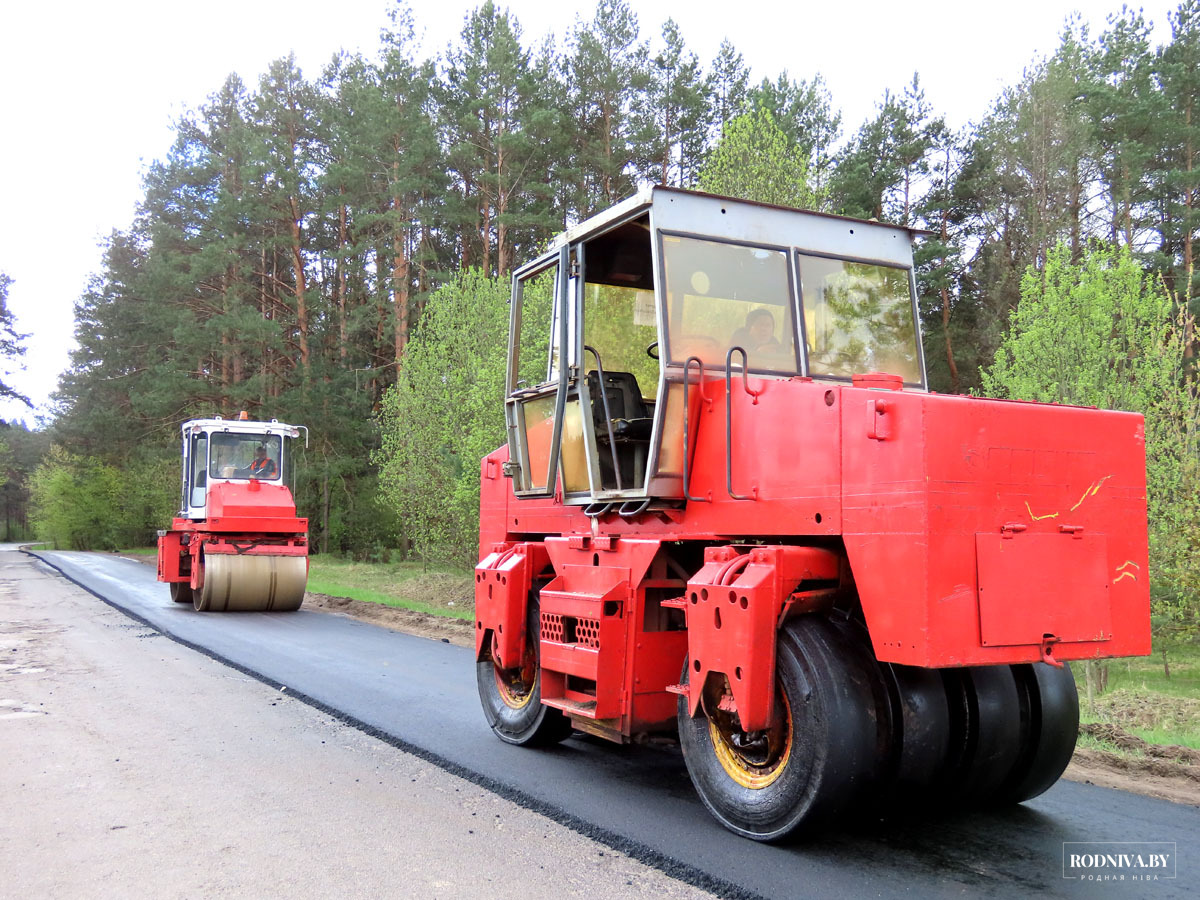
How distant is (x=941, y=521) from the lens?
138 inches

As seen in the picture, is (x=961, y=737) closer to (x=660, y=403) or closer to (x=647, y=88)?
(x=660, y=403)

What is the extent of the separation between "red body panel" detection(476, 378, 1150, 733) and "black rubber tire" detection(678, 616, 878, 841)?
0.13 metres

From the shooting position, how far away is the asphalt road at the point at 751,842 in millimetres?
3611

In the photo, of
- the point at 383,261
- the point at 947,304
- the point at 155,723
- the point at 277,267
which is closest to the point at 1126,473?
the point at 155,723

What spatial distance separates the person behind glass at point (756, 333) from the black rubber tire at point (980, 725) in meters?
1.73

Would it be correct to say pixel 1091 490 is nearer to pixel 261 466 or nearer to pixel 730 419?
pixel 730 419

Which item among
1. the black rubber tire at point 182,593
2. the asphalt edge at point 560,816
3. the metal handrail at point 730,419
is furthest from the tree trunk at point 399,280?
the metal handrail at point 730,419

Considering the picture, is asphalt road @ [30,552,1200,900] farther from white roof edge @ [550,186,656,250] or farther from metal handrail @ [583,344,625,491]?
white roof edge @ [550,186,656,250]

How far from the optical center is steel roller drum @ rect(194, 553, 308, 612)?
14.7 meters

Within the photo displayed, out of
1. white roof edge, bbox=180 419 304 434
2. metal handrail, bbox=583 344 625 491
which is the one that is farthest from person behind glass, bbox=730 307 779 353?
white roof edge, bbox=180 419 304 434

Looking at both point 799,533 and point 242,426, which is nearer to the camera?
point 799,533

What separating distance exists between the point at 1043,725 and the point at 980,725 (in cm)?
38

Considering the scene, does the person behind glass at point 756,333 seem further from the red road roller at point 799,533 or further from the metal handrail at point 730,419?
the metal handrail at point 730,419

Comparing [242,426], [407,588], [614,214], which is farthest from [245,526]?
[614,214]
